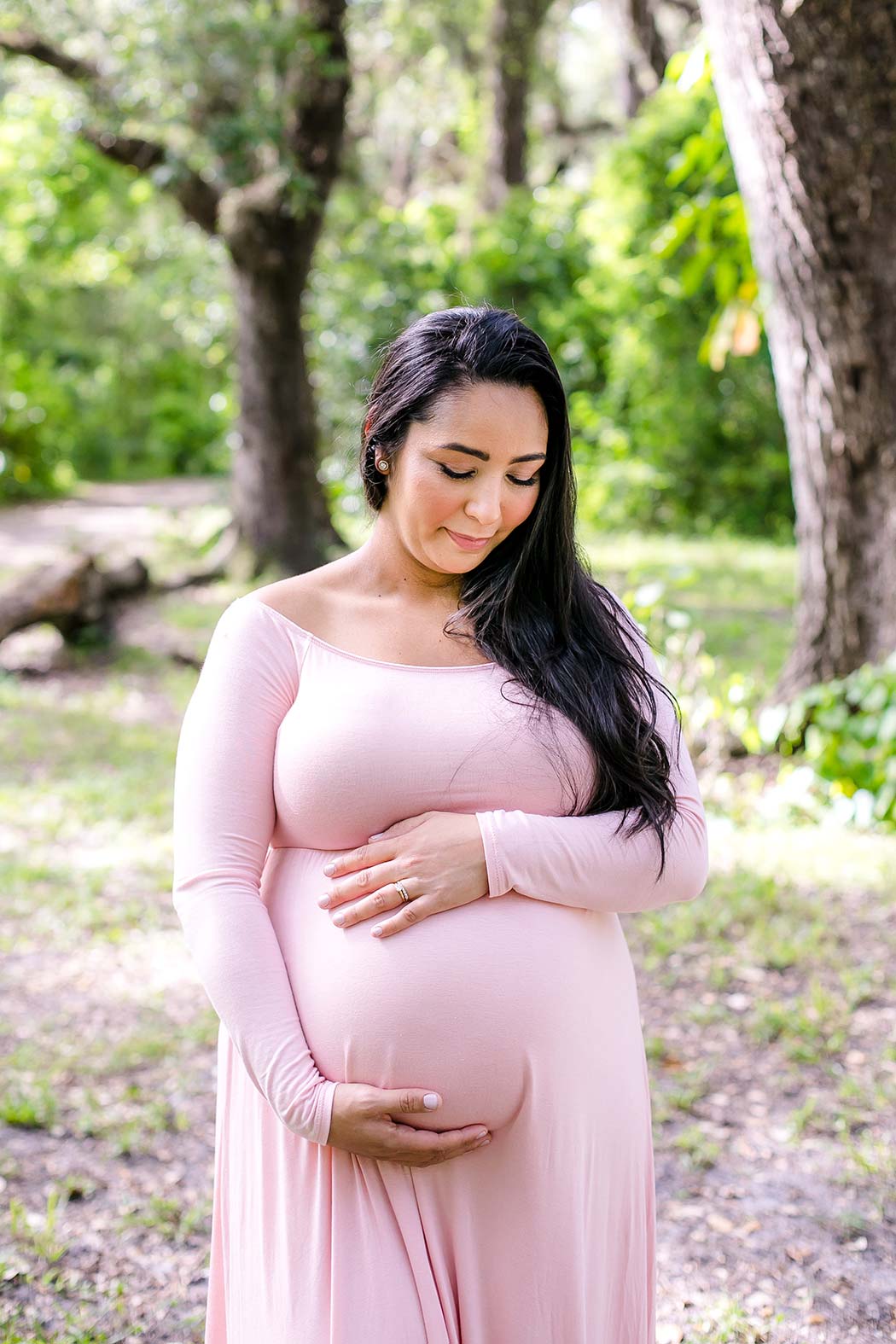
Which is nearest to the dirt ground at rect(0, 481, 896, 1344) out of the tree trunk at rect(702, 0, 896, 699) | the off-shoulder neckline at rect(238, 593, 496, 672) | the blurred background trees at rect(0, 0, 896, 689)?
the off-shoulder neckline at rect(238, 593, 496, 672)

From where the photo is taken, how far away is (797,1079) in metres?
3.27

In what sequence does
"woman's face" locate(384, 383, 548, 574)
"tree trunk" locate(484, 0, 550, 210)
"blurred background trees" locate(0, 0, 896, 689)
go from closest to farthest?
"woman's face" locate(384, 383, 548, 574)
"blurred background trees" locate(0, 0, 896, 689)
"tree trunk" locate(484, 0, 550, 210)

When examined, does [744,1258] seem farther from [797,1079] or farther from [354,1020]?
[354,1020]

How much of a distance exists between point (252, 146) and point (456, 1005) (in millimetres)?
7803

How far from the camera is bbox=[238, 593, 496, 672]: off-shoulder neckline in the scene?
1702 mm

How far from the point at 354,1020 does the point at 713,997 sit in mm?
2432

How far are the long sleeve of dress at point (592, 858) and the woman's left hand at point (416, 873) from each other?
27mm

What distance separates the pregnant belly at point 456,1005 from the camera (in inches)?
62.6

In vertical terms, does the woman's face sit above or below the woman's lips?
above

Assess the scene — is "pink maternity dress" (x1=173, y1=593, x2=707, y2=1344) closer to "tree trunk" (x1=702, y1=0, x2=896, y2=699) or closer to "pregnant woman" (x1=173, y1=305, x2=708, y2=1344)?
"pregnant woman" (x1=173, y1=305, x2=708, y2=1344)

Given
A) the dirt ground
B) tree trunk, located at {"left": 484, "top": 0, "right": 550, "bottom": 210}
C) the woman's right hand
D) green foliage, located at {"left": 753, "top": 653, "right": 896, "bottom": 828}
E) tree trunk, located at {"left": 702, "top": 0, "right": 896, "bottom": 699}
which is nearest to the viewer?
the woman's right hand

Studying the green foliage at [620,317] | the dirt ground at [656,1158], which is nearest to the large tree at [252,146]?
the green foliage at [620,317]

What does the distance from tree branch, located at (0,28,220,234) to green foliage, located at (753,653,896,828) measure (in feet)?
20.2

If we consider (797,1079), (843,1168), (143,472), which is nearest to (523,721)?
(843,1168)
